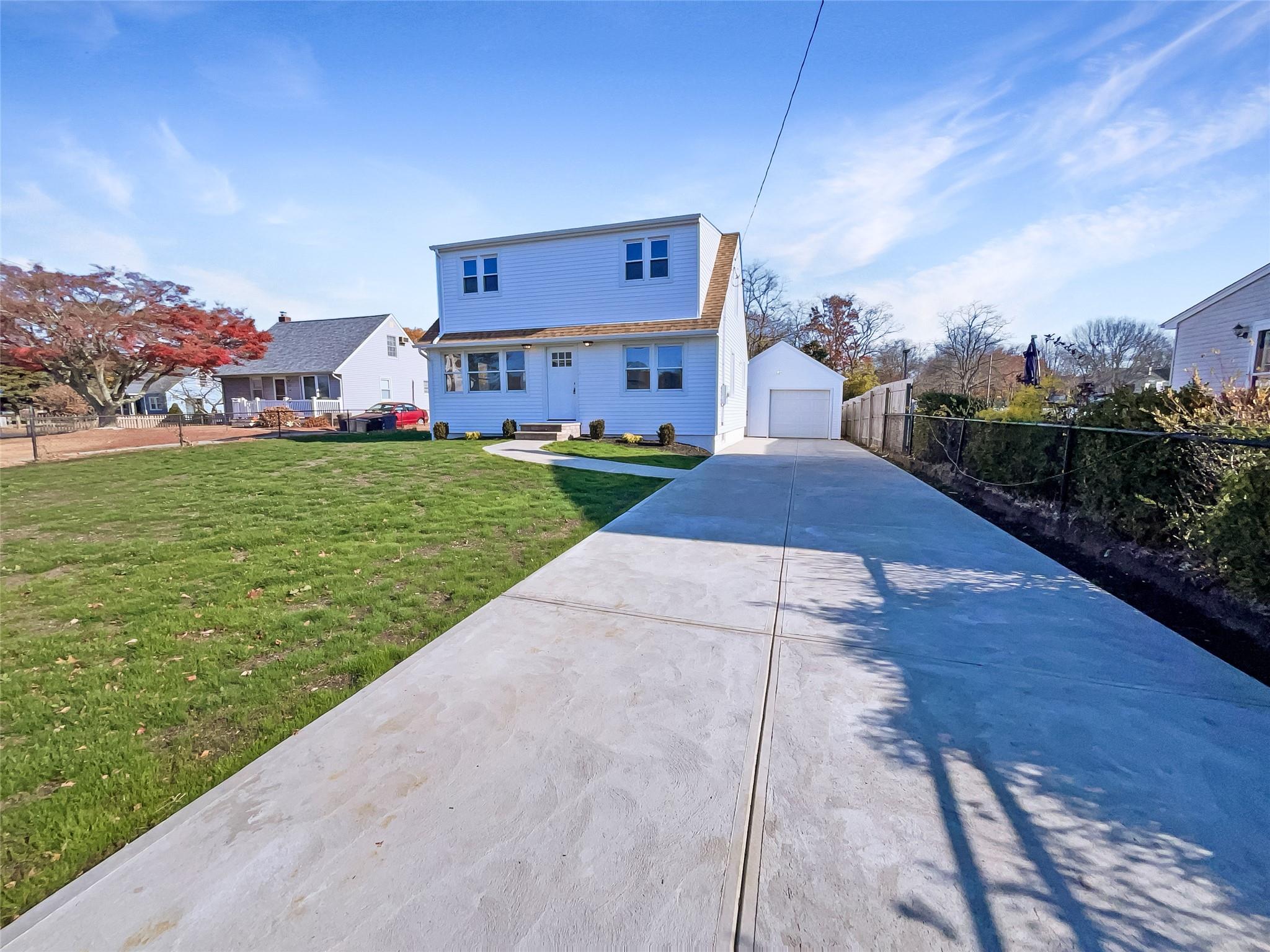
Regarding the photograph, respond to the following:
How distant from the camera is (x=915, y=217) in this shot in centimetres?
1023

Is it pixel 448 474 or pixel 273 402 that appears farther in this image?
pixel 273 402

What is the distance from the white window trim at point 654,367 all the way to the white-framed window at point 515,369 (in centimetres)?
304

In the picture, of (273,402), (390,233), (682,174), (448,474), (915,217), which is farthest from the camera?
(273,402)

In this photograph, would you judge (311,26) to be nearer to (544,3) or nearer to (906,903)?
(544,3)

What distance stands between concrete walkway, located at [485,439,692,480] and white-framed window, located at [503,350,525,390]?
11.1ft

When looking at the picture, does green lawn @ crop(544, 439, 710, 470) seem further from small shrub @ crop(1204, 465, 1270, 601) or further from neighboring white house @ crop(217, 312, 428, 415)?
neighboring white house @ crop(217, 312, 428, 415)

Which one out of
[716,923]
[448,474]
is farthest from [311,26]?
[716,923]

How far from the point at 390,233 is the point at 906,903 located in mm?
14167

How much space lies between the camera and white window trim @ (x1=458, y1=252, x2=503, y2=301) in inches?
597

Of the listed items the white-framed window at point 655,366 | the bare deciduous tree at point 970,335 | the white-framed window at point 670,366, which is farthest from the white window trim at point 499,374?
the bare deciduous tree at point 970,335

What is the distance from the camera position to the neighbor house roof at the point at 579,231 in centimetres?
1344

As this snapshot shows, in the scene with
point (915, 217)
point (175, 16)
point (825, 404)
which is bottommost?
point (825, 404)

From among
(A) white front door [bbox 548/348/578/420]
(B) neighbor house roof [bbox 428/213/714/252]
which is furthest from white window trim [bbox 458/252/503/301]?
(A) white front door [bbox 548/348/578/420]

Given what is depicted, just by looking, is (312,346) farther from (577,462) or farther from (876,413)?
(876,413)
